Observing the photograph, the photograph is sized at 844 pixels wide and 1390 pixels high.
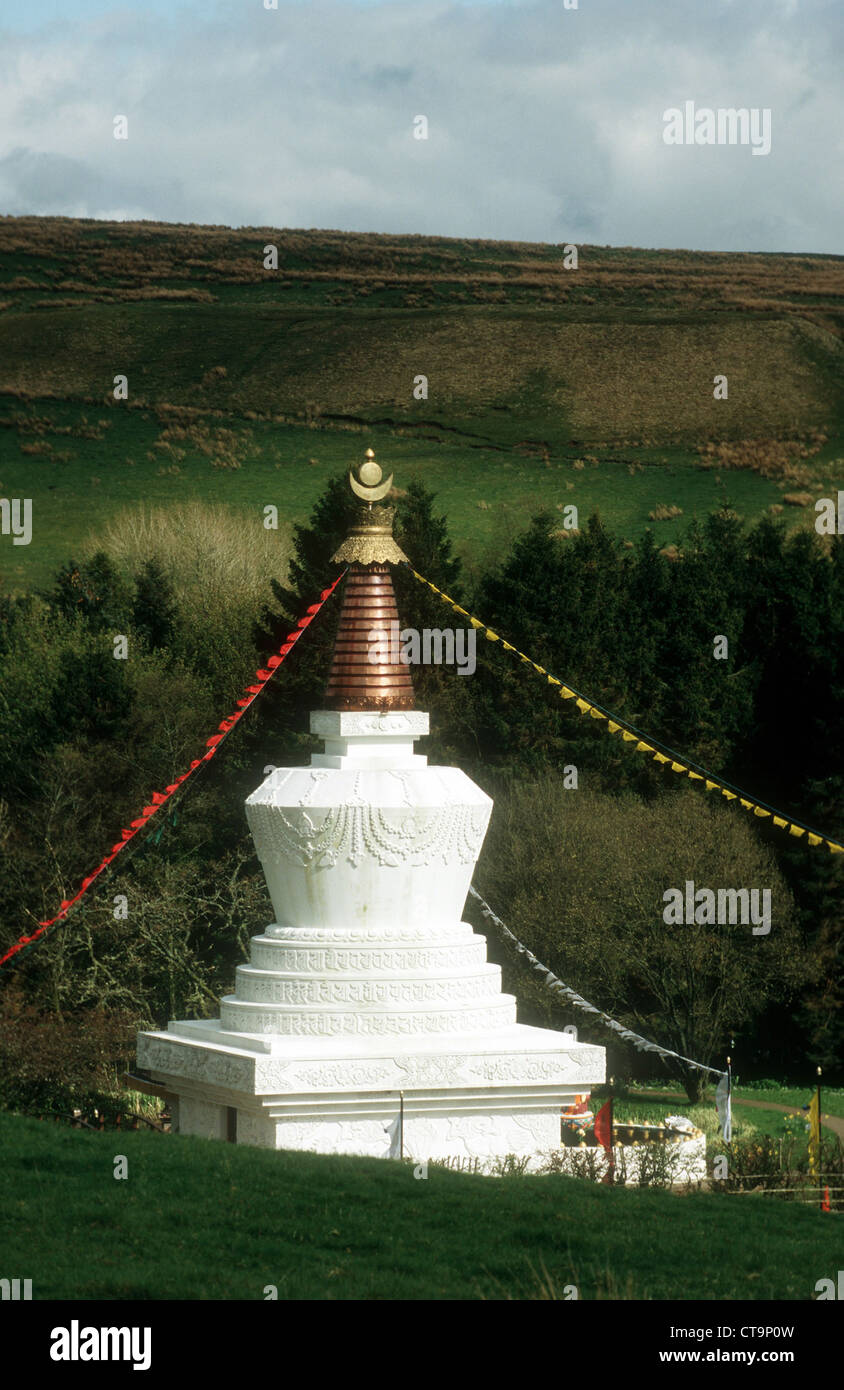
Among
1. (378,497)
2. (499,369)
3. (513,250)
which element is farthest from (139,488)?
(378,497)

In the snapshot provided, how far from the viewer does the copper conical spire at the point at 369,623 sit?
2139 cm

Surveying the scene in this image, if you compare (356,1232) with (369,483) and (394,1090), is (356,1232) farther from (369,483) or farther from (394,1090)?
(369,483)

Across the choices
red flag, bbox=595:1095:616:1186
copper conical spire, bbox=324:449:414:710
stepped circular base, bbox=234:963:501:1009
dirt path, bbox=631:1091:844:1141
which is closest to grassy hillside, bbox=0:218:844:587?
dirt path, bbox=631:1091:844:1141

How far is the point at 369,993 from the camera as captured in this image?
66.1 feet

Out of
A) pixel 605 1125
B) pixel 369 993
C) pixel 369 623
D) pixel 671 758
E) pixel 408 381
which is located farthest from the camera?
pixel 408 381

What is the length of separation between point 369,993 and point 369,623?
4.42 meters

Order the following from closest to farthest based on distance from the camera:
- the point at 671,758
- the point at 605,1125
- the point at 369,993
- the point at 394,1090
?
1. the point at 394,1090
2. the point at 369,993
3. the point at 605,1125
4. the point at 671,758

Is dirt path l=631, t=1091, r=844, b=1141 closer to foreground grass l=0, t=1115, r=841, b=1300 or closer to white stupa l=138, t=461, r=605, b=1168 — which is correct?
A: white stupa l=138, t=461, r=605, b=1168

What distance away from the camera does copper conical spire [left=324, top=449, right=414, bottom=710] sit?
21.4 m

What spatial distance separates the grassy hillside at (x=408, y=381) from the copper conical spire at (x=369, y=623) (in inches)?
1485

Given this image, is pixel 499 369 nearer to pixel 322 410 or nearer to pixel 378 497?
pixel 322 410

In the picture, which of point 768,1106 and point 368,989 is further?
point 768,1106

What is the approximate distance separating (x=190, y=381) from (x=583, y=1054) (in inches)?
2713

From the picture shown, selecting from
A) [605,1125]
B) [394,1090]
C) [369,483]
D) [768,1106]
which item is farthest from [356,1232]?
[768,1106]
